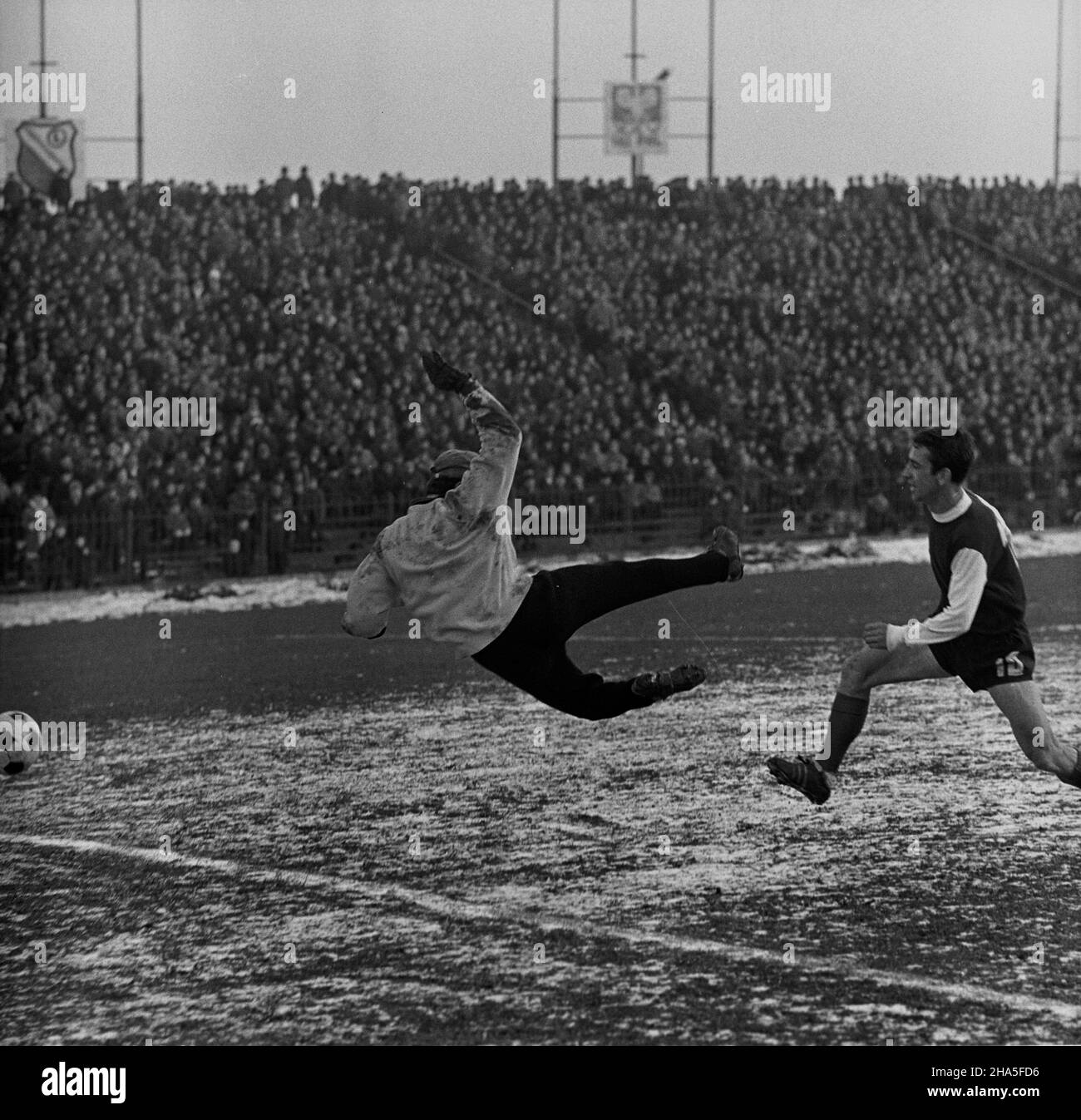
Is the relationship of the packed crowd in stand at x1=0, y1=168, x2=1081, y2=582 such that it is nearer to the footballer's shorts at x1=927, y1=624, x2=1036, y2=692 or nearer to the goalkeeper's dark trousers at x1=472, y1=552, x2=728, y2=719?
the goalkeeper's dark trousers at x1=472, y1=552, x2=728, y2=719

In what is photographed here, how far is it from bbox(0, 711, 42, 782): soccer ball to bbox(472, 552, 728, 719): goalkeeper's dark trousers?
2277 millimetres

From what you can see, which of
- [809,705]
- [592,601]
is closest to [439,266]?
[809,705]

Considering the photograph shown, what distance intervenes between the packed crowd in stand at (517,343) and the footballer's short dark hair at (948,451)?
812 centimetres

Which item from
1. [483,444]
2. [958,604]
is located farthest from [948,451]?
[483,444]

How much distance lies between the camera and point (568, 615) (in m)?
5.87

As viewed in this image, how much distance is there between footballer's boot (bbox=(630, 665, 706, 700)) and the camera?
18.5 feet

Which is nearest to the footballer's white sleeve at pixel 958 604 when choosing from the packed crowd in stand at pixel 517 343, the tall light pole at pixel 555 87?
the tall light pole at pixel 555 87

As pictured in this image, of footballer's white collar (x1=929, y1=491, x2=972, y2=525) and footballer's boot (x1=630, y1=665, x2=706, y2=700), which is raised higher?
footballer's white collar (x1=929, y1=491, x2=972, y2=525)

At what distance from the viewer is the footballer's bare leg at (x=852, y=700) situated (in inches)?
235

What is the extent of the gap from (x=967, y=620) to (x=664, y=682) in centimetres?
100

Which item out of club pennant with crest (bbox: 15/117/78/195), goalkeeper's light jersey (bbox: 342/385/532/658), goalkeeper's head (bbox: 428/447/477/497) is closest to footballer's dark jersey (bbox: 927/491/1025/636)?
goalkeeper's light jersey (bbox: 342/385/532/658)

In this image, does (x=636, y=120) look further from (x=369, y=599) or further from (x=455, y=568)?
(x=369, y=599)
